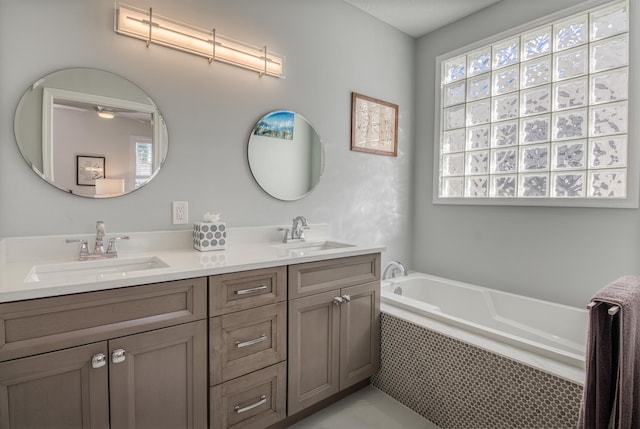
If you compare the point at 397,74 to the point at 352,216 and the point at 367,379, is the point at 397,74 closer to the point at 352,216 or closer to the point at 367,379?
the point at 352,216

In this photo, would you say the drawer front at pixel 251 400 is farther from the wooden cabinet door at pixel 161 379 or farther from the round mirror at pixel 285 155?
the round mirror at pixel 285 155

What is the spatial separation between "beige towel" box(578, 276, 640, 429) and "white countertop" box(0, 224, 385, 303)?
104cm

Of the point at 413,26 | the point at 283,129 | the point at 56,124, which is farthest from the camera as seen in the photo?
the point at 413,26

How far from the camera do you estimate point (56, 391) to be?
1.03 m

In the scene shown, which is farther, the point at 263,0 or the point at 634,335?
the point at 263,0

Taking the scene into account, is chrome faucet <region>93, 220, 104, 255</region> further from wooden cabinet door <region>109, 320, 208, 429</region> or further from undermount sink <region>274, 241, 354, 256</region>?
undermount sink <region>274, 241, 354, 256</region>

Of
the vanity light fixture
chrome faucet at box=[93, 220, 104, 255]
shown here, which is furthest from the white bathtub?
the vanity light fixture

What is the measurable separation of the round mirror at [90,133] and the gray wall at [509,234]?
87.7 inches

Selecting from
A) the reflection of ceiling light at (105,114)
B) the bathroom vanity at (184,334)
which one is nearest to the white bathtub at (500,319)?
the bathroom vanity at (184,334)

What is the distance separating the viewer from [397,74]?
2.87 metres

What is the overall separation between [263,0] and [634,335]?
94.6 inches

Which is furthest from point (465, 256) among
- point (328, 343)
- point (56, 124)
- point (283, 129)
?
point (56, 124)

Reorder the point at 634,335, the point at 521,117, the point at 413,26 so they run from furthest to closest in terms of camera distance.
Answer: the point at 413,26, the point at 521,117, the point at 634,335

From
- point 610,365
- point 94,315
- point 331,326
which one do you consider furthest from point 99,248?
point 610,365
